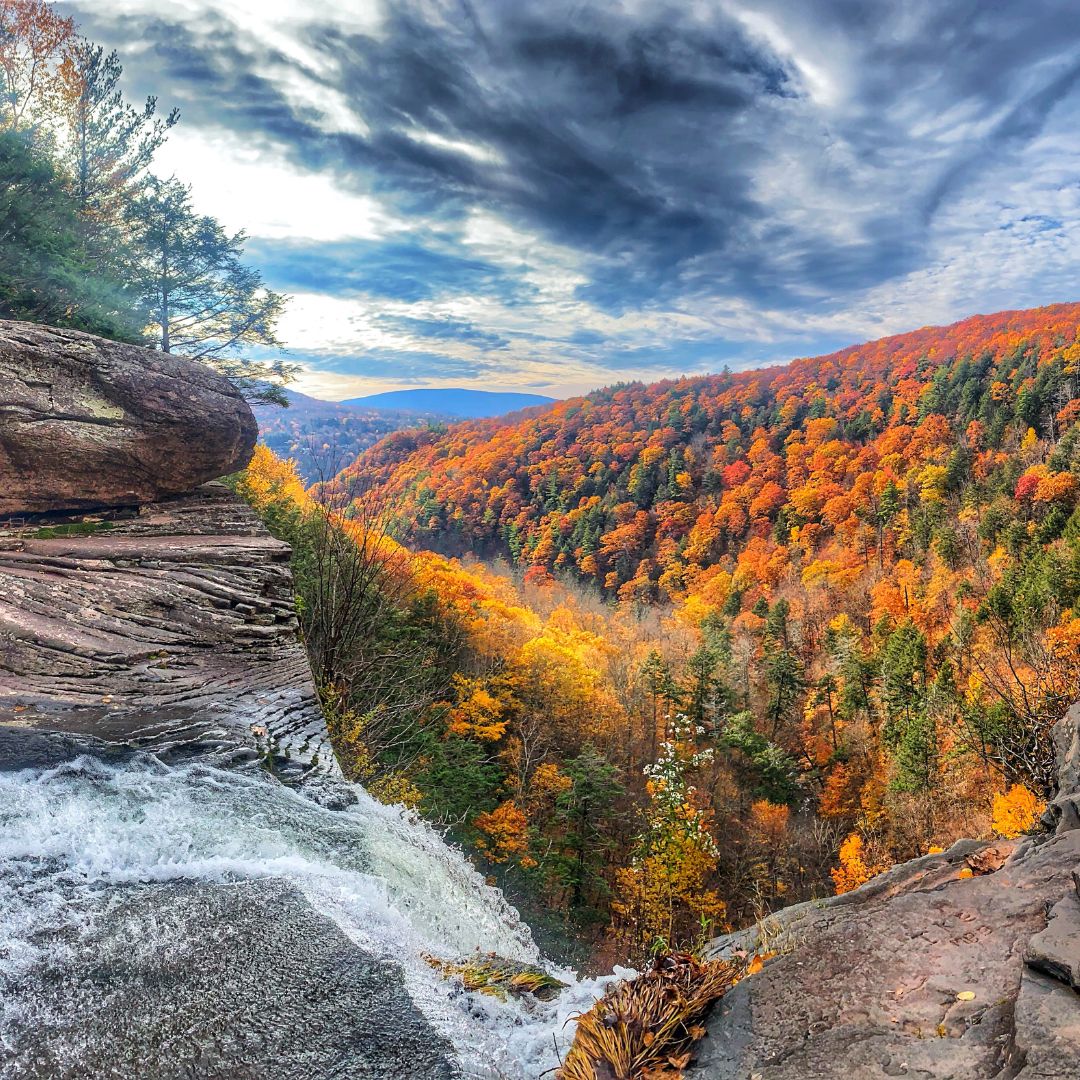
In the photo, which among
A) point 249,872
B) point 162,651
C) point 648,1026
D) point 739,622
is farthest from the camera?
point 739,622

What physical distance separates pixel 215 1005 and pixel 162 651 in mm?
6331

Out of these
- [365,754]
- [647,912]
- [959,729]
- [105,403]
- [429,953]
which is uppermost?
[105,403]

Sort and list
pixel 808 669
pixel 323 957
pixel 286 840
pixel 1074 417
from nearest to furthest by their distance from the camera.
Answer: pixel 323 957, pixel 286 840, pixel 808 669, pixel 1074 417

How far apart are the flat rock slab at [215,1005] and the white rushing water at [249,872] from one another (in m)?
0.14

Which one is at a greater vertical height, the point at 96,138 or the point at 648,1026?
the point at 96,138

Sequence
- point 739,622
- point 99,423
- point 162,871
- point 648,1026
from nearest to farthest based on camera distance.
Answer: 1. point 648,1026
2. point 162,871
3. point 99,423
4. point 739,622

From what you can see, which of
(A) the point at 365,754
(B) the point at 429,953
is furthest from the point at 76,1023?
(A) the point at 365,754

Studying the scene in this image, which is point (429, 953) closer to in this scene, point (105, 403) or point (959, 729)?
point (105, 403)

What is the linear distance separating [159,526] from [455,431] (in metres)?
117

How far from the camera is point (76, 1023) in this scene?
139 inches

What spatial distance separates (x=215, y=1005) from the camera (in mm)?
3844

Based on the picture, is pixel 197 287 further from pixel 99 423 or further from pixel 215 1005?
pixel 215 1005

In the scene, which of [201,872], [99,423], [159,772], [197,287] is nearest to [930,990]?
[201,872]

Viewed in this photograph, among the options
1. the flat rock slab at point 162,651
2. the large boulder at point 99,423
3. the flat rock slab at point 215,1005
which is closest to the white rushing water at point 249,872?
the flat rock slab at point 215,1005
